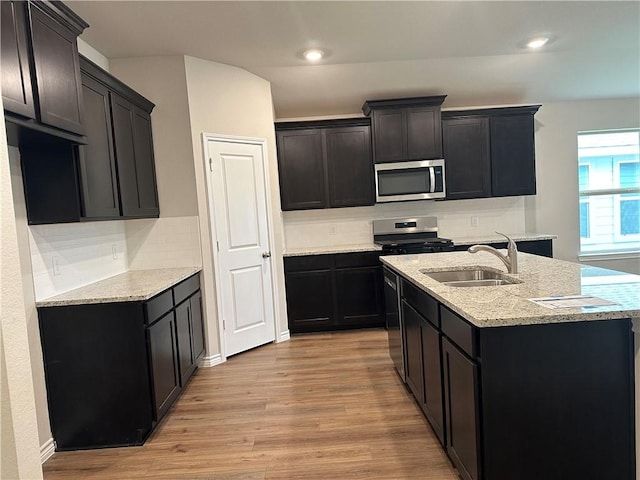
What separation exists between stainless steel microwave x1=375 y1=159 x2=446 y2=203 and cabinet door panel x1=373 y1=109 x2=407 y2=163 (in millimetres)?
105

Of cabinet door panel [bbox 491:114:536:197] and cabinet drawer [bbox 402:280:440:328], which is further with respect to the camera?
cabinet door panel [bbox 491:114:536:197]

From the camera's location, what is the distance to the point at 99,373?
229 centimetres

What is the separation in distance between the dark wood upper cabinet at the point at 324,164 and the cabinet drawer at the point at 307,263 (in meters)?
0.66

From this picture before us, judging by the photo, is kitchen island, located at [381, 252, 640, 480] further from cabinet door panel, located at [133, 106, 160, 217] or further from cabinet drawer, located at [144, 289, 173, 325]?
cabinet door panel, located at [133, 106, 160, 217]

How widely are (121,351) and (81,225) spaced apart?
106cm

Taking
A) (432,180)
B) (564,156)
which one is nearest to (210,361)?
(432,180)

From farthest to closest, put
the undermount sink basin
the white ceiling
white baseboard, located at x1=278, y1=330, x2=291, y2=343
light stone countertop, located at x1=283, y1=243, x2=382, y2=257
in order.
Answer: light stone countertop, located at x1=283, y1=243, x2=382, y2=257 → white baseboard, located at x1=278, y1=330, x2=291, y2=343 → the white ceiling → the undermount sink basin

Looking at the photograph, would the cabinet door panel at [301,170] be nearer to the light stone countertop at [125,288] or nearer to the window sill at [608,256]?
the light stone countertop at [125,288]

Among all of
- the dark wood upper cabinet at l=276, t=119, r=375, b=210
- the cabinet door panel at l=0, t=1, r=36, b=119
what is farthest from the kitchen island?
the dark wood upper cabinet at l=276, t=119, r=375, b=210

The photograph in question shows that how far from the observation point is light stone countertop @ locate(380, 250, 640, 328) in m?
1.40

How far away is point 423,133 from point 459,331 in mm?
3310

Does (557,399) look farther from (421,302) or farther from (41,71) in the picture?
(41,71)

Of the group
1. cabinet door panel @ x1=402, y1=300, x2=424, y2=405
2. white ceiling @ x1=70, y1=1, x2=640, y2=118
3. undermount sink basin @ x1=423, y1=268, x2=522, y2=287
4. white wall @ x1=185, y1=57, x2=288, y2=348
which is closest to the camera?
cabinet door panel @ x1=402, y1=300, x2=424, y2=405

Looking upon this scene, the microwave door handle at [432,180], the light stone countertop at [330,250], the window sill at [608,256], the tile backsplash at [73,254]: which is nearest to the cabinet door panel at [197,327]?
the tile backsplash at [73,254]
